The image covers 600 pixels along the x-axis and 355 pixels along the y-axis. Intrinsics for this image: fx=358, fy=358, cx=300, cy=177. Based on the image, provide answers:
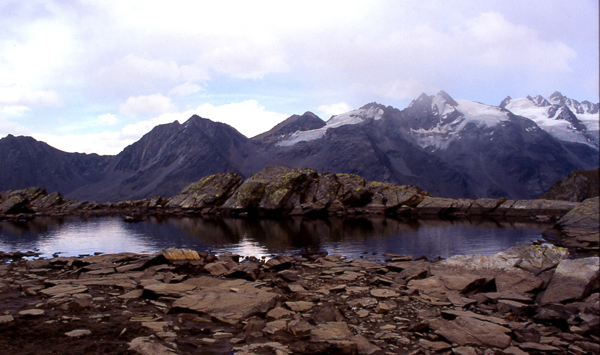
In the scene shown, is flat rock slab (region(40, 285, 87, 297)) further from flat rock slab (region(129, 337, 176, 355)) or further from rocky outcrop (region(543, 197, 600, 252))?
rocky outcrop (region(543, 197, 600, 252))

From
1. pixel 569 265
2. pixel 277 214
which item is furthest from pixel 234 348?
pixel 277 214

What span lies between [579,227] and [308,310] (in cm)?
4120

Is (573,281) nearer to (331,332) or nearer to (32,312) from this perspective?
(331,332)

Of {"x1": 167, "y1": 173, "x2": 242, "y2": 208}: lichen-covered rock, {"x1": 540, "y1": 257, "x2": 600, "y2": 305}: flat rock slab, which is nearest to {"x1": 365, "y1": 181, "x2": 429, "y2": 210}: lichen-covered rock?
{"x1": 167, "y1": 173, "x2": 242, "y2": 208}: lichen-covered rock

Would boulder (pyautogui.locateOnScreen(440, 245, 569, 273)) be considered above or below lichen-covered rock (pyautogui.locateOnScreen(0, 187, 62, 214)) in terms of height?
below

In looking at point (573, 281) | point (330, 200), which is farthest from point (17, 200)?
point (573, 281)

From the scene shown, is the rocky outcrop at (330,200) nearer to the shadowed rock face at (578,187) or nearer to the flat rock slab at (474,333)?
the shadowed rock face at (578,187)

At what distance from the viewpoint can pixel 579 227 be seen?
39.4m

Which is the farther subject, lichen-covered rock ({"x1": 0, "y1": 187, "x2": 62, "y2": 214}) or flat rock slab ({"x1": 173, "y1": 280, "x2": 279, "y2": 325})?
lichen-covered rock ({"x1": 0, "y1": 187, "x2": 62, "y2": 214})

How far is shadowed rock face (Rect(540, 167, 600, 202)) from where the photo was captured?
270ft

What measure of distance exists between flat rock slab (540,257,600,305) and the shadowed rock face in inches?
3337

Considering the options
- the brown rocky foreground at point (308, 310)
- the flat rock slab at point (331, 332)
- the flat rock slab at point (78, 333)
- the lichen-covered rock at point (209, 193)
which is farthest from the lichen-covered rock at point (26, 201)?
the flat rock slab at point (331, 332)

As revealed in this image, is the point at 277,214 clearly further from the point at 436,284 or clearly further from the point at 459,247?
the point at 436,284

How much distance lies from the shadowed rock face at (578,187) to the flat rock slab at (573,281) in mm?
84748
